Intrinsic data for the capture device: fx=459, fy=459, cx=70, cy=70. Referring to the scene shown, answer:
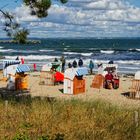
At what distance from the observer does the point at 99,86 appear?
28812mm

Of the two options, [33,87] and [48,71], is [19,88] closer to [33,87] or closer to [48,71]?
[33,87]

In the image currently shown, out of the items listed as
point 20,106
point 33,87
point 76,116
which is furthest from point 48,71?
point 76,116

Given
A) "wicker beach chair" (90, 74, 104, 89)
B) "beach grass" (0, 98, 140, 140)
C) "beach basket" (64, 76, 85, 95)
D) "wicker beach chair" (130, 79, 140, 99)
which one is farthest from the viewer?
"wicker beach chair" (90, 74, 104, 89)

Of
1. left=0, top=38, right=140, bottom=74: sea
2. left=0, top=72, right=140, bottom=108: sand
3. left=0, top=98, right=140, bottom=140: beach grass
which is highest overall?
left=0, top=98, right=140, bottom=140: beach grass

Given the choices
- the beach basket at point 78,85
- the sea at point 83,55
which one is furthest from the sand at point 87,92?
the sea at point 83,55

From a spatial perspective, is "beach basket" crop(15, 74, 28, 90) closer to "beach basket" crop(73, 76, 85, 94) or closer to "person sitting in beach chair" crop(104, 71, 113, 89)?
"beach basket" crop(73, 76, 85, 94)

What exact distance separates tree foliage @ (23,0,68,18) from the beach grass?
3199 millimetres

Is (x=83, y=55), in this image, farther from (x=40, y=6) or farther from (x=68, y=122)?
(x=68, y=122)

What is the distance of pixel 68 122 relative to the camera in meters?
11.3

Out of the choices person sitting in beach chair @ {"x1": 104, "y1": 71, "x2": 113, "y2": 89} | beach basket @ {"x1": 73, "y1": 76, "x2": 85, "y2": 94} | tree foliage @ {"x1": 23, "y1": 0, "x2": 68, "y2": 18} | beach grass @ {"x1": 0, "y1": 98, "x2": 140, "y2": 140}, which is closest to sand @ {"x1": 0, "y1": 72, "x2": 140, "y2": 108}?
beach basket @ {"x1": 73, "y1": 76, "x2": 85, "y2": 94}

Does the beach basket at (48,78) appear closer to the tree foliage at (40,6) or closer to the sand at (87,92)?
the sand at (87,92)

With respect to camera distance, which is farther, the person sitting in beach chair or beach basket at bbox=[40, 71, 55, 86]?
beach basket at bbox=[40, 71, 55, 86]

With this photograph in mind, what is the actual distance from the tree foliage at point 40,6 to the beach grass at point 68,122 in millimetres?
3199

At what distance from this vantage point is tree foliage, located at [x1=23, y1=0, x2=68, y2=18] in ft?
47.2
